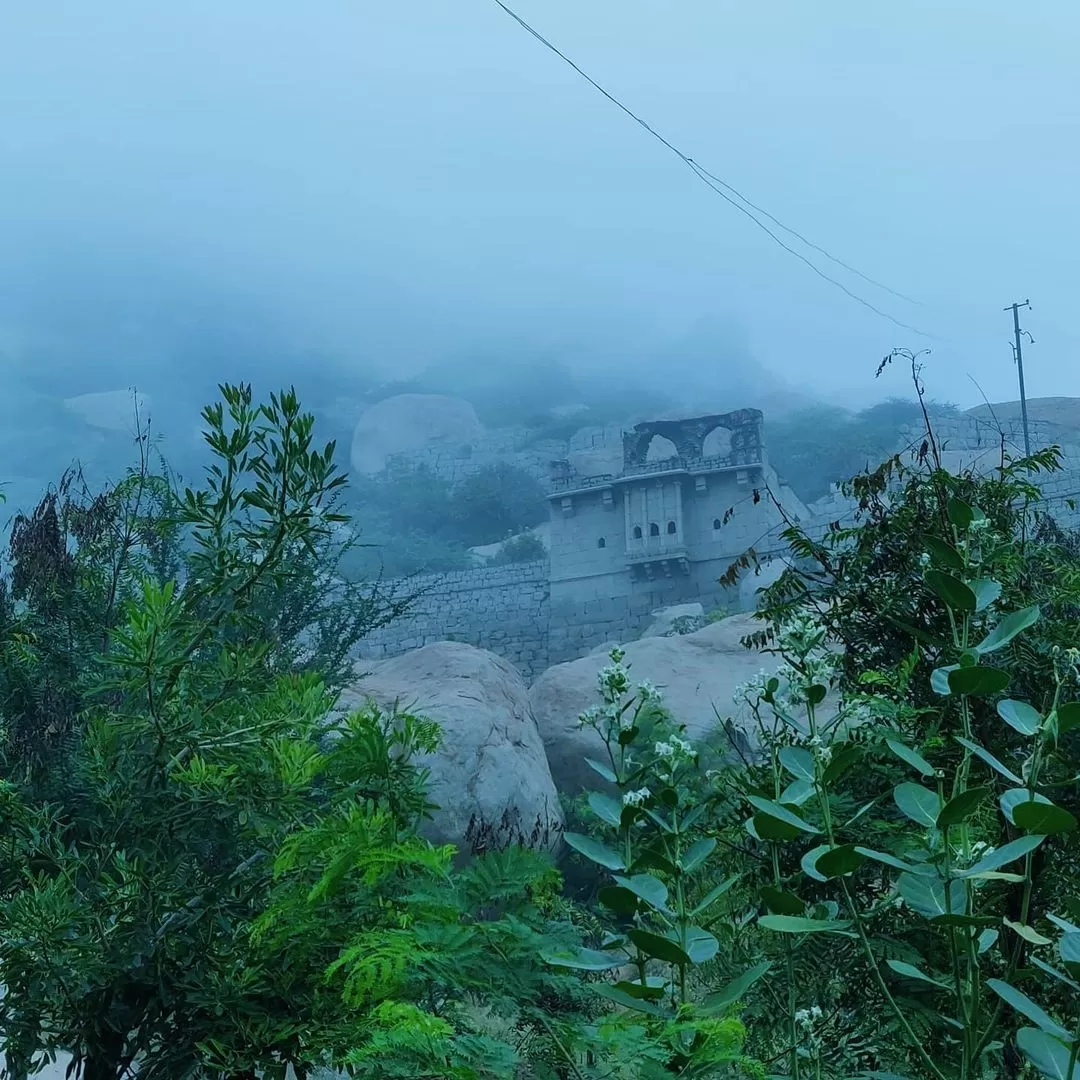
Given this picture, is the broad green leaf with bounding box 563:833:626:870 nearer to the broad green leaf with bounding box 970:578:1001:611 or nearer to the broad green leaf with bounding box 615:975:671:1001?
the broad green leaf with bounding box 615:975:671:1001

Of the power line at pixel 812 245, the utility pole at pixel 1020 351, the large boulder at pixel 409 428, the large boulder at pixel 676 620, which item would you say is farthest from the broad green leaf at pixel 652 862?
the large boulder at pixel 409 428

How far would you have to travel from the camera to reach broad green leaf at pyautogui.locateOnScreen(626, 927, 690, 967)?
1182mm

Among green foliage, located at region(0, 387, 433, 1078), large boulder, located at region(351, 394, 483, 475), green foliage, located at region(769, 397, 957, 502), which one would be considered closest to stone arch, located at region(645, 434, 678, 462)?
green foliage, located at region(769, 397, 957, 502)

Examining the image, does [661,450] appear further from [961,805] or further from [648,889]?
[961,805]

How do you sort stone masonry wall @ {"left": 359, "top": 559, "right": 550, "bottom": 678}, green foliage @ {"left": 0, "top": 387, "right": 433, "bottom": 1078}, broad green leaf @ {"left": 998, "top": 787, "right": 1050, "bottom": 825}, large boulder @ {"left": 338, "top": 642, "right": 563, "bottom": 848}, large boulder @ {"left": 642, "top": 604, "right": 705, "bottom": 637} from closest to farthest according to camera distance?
1. broad green leaf @ {"left": 998, "top": 787, "right": 1050, "bottom": 825}
2. green foliage @ {"left": 0, "top": 387, "right": 433, "bottom": 1078}
3. large boulder @ {"left": 338, "top": 642, "right": 563, "bottom": 848}
4. large boulder @ {"left": 642, "top": 604, "right": 705, "bottom": 637}
5. stone masonry wall @ {"left": 359, "top": 559, "right": 550, "bottom": 678}

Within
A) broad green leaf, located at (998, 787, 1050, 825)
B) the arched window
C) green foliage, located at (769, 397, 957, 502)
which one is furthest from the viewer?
the arched window

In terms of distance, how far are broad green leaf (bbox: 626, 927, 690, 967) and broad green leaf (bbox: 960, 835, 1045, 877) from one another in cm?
31

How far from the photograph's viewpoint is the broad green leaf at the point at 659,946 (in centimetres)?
118

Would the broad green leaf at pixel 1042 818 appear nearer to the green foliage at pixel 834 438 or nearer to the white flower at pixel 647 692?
the white flower at pixel 647 692

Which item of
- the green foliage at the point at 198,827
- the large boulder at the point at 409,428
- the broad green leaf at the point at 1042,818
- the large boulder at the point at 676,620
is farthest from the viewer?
the large boulder at the point at 409,428

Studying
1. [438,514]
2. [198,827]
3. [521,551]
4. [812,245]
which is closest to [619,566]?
[521,551]

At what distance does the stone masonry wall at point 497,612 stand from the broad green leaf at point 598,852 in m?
7.67

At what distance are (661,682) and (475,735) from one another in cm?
141

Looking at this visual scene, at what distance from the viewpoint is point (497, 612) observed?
910cm
